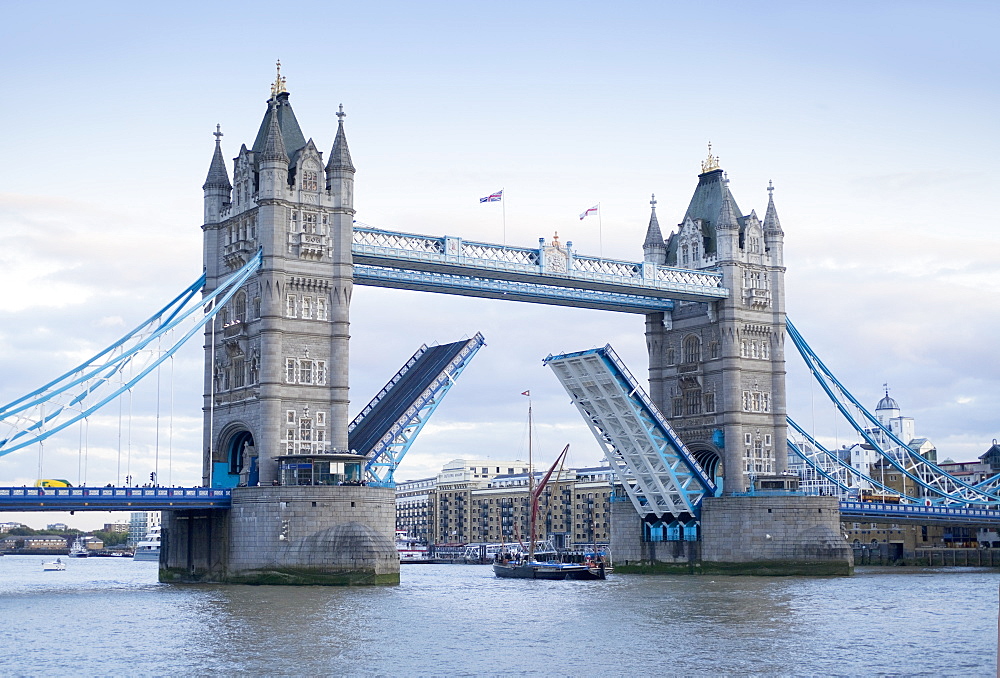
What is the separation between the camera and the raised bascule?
6341cm

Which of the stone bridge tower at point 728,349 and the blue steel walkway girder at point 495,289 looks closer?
the blue steel walkway girder at point 495,289

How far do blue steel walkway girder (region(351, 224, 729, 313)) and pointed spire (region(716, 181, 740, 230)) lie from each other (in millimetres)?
2944

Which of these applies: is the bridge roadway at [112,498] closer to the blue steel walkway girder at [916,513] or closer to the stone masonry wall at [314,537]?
the stone masonry wall at [314,537]

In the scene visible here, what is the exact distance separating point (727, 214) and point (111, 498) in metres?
39.7

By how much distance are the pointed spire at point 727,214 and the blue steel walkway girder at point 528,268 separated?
2944 mm

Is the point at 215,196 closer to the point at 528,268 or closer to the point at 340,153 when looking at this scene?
the point at 340,153

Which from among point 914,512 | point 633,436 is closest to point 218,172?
point 633,436

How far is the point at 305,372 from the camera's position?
66750mm

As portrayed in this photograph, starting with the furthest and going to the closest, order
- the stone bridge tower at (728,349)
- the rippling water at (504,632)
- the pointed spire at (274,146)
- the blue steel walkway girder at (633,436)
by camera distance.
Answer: the stone bridge tower at (728,349)
the blue steel walkway girder at (633,436)
the pointed spire at (274,146)
the rippling water at (504,632)

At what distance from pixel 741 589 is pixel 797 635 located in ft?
71.3

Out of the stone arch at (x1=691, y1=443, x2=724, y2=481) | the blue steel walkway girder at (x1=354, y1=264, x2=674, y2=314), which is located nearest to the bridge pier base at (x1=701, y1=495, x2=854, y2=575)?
the stone arch at (x1=691, y1=443, x2=724, y2=481)

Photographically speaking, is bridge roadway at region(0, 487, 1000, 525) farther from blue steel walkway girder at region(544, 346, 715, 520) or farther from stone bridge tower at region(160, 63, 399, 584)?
blue steel walkway girder at region(544, 346, 715, 520)

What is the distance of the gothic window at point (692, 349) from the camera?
277ft

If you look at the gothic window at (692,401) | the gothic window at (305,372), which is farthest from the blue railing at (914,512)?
the gothic window at (305,372)
